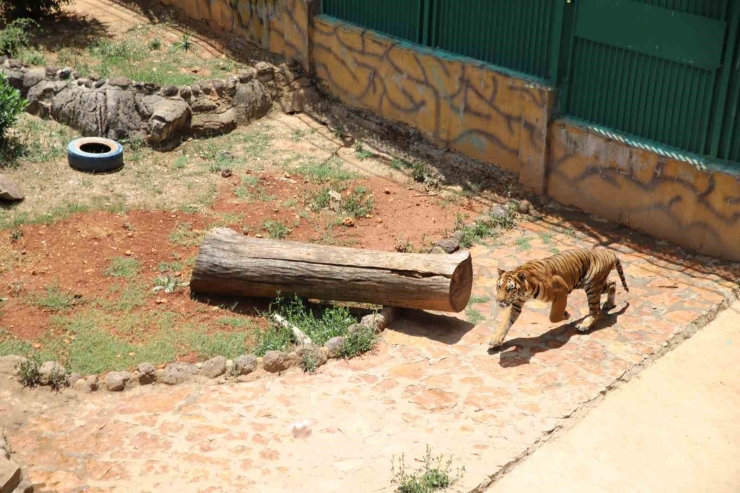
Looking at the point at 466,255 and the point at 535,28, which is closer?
the point at 466,255

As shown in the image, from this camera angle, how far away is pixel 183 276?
401 inches

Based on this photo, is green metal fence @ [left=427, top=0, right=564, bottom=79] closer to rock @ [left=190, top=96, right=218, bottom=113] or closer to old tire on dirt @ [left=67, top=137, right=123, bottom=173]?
rock @ [left=190, top=96, right=218, bottom=113]

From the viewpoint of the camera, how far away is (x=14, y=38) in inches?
568

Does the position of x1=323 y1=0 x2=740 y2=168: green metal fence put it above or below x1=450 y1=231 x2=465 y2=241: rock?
above

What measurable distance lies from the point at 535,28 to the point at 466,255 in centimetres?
383

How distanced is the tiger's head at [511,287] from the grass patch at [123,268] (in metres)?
4.05

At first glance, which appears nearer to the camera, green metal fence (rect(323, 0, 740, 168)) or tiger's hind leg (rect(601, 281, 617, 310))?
tiger's hind leg (rect(601, 281, 617, 310))

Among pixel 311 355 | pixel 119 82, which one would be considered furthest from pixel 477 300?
pixel 119 82

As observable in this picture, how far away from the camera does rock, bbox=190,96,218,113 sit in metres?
13.4

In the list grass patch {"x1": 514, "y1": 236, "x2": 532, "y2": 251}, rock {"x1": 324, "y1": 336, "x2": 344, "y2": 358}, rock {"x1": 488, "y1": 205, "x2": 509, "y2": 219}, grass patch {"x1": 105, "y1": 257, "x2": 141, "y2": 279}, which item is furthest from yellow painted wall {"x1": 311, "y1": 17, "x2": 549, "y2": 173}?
grass patch {"x1": 105, "y1": 257, "x2": 141, "y2": 279}

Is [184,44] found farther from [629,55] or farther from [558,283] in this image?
[558,283]

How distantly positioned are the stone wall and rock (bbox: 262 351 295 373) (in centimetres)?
532

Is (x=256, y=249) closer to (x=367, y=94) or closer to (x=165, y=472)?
(x=165, y=472)

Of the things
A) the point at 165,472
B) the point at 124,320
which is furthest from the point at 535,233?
the point at 165,472
